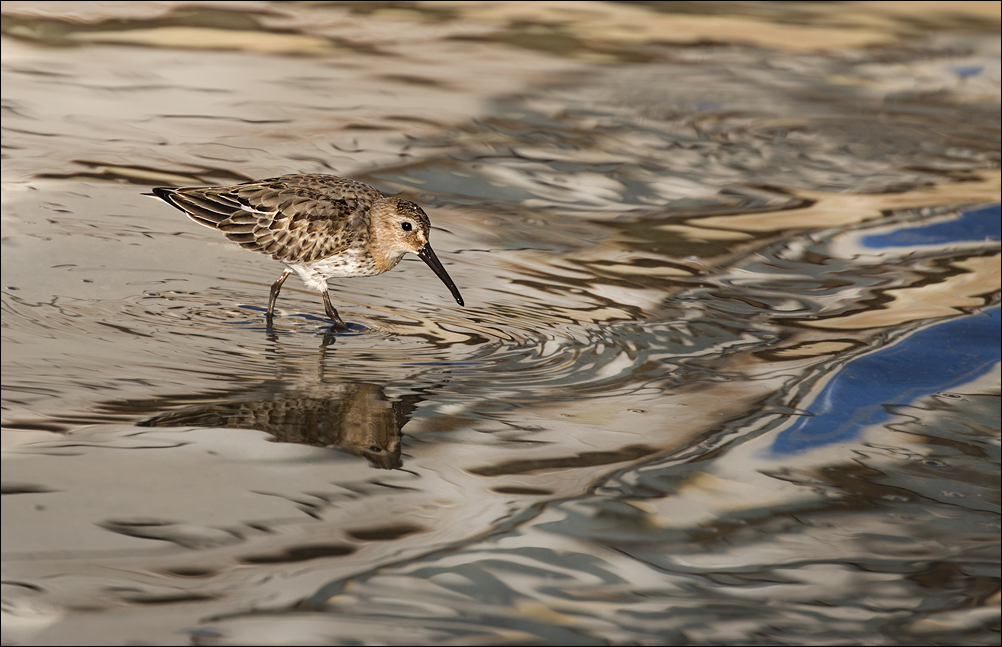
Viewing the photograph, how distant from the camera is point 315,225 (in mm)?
7340

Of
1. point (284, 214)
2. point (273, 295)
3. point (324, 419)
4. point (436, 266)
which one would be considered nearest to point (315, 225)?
point (284, 214)

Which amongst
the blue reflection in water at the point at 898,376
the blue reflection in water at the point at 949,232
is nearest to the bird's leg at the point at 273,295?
the blue reflection in water at the point at 898,376

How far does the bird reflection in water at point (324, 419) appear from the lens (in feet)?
18.6

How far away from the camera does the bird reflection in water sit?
5660mm

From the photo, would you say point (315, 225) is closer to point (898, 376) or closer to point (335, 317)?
point (335, 317)

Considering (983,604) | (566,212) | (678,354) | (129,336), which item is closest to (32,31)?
(566,212)

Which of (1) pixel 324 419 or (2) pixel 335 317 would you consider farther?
(2) pixel 335 317

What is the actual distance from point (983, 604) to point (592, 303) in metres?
3.52

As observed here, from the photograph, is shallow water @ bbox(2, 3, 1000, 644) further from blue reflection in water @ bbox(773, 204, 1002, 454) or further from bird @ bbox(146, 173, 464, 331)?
bird @ bbox(146, 173, 464, 331)

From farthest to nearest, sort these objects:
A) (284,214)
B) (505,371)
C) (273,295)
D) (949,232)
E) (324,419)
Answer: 1. (949,232)
2. (284,214)
3. (273,295)
4. (505,371)
5. (324,419)

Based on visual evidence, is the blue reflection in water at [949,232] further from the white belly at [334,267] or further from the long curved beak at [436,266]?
the white belly at [334,267]

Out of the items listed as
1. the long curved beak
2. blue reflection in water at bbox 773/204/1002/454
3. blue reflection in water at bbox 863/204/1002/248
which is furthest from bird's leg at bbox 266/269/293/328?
blue reflection in water at bbox 863/204/1002/248

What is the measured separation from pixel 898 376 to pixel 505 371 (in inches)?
95.7

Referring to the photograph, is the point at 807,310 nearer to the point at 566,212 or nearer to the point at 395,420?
the point at 566,212
